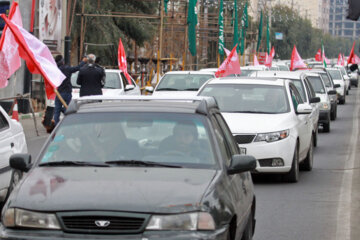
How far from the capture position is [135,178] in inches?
223

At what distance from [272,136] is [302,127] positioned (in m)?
1.39

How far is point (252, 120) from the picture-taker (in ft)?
41.0

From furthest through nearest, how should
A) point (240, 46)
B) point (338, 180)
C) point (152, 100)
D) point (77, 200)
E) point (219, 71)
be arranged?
point (240, 46), point (219, 71), point (338, 180), point (152, 100), point (77, 200)

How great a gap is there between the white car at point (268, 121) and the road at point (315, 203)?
0.37 metres

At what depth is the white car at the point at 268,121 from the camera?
12094mm

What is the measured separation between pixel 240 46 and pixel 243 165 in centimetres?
4935

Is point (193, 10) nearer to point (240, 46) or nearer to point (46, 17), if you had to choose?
point (46, 17)

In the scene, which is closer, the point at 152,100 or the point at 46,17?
the point at 152,100

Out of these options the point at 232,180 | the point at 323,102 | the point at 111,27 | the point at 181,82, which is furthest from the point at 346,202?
the point at 111,27

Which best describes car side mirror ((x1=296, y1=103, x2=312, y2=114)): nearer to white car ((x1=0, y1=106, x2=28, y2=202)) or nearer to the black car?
white car ((x1=0, y1=106, x2=28, y2=202))

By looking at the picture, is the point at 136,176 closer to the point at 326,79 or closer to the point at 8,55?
the point at 8,55

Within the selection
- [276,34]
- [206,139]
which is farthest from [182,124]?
[276,34]

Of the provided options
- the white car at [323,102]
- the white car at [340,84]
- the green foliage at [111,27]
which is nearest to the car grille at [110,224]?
the white car at [323,102]

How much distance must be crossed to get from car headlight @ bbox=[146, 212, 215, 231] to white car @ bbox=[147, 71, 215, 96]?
16802 mm
